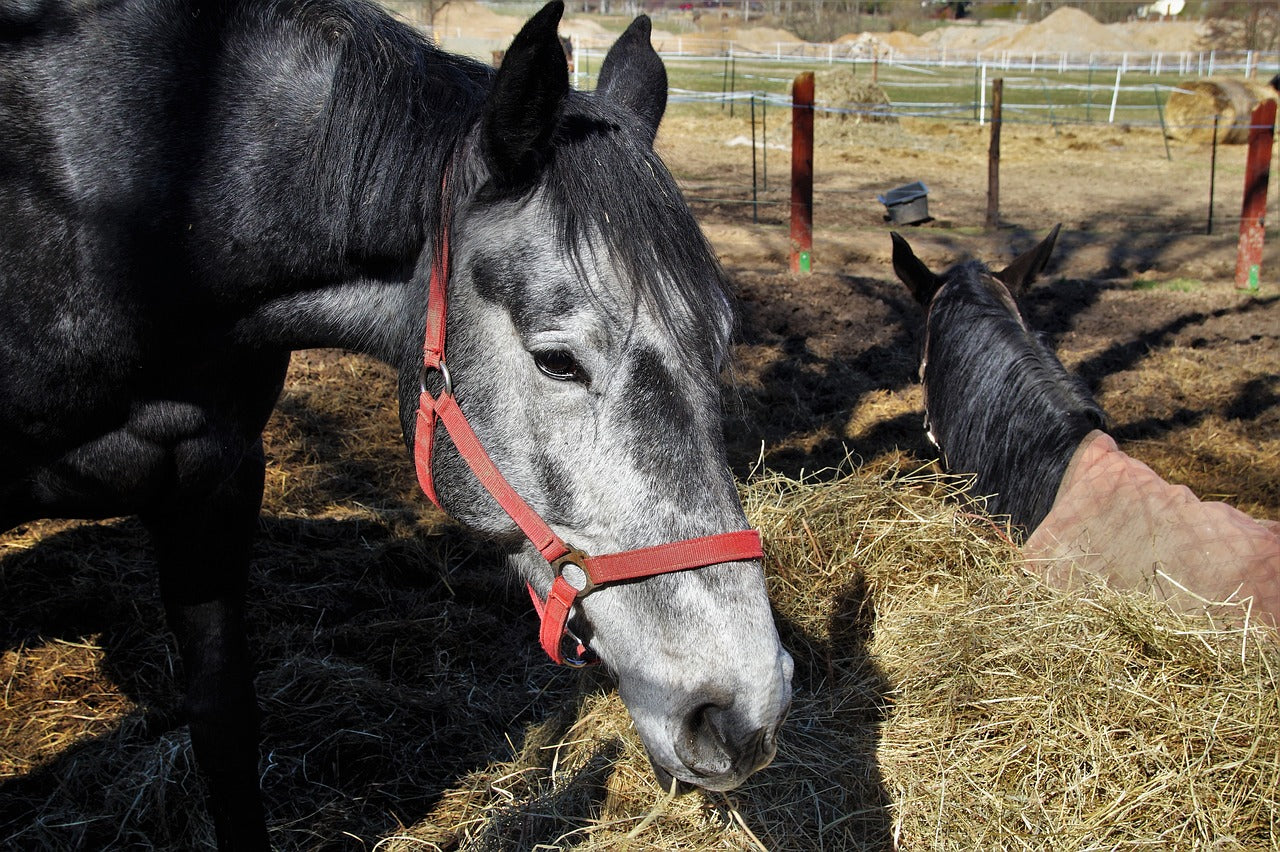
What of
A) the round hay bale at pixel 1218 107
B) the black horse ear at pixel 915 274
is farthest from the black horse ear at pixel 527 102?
the round hay bale at pixel 1218 107

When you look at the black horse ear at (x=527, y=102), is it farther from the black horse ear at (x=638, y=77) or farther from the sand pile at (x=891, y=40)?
the sand pile at (x=891, y=40)

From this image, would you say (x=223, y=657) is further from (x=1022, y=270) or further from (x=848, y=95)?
(x=848, y=95)

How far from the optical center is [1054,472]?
319 cm

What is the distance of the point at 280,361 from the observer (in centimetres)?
215

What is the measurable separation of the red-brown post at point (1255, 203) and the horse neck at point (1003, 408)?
5.73 metres

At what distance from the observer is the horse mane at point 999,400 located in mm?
3283

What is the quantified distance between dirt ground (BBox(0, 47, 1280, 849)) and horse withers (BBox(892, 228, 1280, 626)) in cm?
97

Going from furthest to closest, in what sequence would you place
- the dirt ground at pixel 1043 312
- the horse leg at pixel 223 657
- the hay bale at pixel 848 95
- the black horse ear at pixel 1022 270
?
1. the hay bale at pixel 848 95
2. the dirt ground at pixel 1043 312
3. the black horse ear at pixel 1022 270
4. the horse leg at pixel 223 657

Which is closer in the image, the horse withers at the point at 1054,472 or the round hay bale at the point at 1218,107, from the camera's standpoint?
→ the horse withers at the point at 1054,472

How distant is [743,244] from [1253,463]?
510cm

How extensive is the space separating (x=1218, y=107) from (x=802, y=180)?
1444 centimetres

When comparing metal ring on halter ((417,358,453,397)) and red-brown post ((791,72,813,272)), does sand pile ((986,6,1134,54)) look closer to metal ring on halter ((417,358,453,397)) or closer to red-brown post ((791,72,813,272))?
red-brown post ((791,72,813,272))

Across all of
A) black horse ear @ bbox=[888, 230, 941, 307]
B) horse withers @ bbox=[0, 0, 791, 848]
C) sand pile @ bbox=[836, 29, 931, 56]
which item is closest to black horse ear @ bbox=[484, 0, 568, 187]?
horse withers @ bbox=[0, 0, 791, 848]

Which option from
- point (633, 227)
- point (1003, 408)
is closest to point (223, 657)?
point (633, 227)
